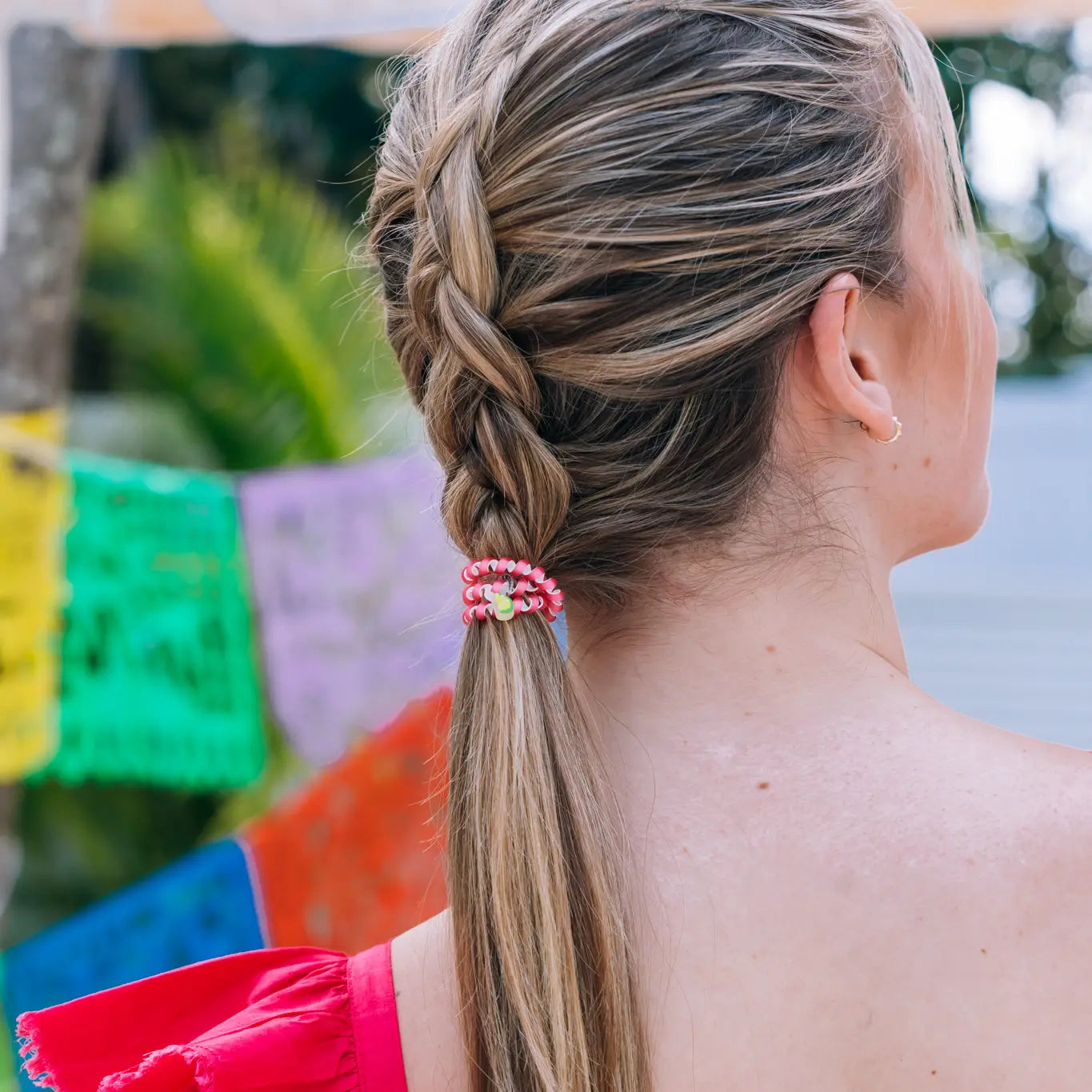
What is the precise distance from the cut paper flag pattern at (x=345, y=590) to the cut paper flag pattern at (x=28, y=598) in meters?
0.37

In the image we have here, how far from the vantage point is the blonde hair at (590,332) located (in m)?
0.81

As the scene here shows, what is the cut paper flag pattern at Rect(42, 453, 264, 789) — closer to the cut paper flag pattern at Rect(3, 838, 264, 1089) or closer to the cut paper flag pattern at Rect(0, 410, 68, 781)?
the cut paper flag pattern at Rect(0, 410, 68, 781)

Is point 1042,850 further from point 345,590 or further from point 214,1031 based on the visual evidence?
point 345,590

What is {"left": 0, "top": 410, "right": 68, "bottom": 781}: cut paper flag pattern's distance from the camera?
202 cm

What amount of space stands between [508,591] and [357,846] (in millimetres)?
1580

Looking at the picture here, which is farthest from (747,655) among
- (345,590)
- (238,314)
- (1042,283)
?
(1042,283)

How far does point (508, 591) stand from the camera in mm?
871

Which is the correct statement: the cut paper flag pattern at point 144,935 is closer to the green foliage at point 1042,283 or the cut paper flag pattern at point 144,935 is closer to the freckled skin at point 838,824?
the freckled skin at point 838,824

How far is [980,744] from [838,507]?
208mm

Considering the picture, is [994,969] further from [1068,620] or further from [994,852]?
[1068,620]

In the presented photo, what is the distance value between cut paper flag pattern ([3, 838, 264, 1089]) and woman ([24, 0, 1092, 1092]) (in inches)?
45.6

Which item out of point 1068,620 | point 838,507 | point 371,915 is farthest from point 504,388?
point 1068,620

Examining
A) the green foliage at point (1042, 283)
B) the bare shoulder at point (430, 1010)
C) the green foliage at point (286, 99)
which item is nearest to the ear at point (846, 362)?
the bare shoulder at point (430, 1010)

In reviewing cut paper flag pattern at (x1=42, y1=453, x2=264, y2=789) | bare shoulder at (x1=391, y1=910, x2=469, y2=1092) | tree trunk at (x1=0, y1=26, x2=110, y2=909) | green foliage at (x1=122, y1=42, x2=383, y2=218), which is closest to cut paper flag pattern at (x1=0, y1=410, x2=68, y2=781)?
cut paper flag pattern at (x1=42, y1=453, x2=264, y2=789)
